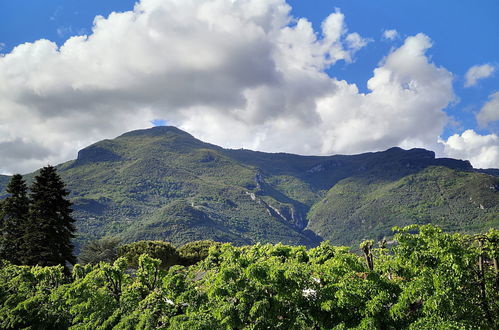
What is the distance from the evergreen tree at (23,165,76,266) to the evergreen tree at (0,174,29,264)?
252 cm

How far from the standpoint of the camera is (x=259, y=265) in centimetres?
1538

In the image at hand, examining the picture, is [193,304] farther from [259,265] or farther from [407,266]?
[407,266]

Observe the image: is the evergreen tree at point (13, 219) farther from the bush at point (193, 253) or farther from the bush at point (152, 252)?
the bush at point (193, 253)

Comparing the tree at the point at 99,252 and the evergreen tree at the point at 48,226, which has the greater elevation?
the evergreen tree at the point at 48,226

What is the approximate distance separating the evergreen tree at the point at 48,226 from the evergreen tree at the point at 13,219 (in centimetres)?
252

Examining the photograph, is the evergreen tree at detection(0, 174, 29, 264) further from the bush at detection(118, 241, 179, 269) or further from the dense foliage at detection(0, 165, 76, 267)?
the bush at detection(118, 241, 179, 269)

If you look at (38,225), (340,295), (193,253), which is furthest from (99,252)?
(340,295)

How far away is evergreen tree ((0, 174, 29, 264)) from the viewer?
3784 cm

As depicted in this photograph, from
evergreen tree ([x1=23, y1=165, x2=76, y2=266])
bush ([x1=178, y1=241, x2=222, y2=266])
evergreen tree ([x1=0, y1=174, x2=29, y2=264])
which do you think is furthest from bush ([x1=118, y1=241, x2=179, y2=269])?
evergreen tree ([x1=0, y1=174, x2=29, y2=264])

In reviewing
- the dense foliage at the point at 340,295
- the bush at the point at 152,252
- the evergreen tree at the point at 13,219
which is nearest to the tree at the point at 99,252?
the bush at the point at 152,252

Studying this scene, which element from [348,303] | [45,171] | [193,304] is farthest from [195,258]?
[348,303]

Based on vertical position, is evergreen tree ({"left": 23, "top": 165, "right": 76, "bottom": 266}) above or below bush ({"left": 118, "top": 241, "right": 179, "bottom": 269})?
above

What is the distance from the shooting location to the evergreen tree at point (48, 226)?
116 ft

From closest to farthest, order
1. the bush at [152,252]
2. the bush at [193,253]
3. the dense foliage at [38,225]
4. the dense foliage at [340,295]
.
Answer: the dense foliage at [340,295] < the dense foliage at [38,225] < the bush at [152,252] < the bush at [193,253]
